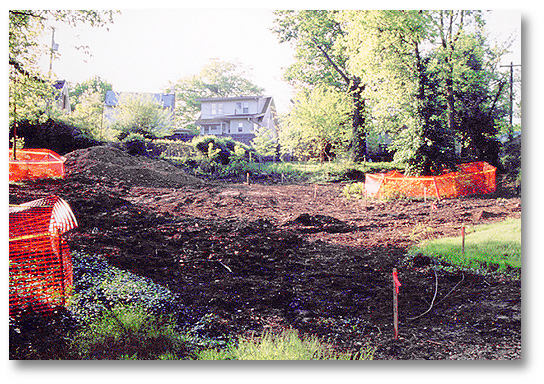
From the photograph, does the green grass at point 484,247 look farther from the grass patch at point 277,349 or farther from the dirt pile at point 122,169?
the dirt pile at point 122,169

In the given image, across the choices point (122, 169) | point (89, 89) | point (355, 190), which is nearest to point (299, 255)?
point (355, 190)

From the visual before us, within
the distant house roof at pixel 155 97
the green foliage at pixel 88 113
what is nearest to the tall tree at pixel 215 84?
the distant house roof at pixel 155 97

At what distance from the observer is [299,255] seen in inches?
137

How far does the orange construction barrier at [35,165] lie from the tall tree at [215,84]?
1.44 meters

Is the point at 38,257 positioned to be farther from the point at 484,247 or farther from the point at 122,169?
the point at 484,247

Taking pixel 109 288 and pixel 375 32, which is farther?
pixel 375 32

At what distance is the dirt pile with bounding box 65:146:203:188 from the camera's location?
13.8 feet

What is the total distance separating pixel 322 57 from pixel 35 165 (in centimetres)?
338

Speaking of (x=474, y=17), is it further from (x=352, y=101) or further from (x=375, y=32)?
(x=352, y=101)

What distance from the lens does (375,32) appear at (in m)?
4.04

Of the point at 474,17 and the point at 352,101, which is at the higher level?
the point at 474,17

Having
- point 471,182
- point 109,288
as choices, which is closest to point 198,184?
point 109,288
